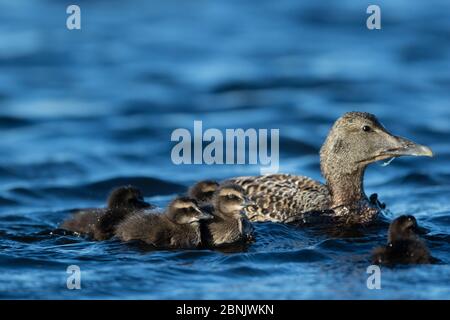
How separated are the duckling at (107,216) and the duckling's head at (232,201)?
1.30 meters

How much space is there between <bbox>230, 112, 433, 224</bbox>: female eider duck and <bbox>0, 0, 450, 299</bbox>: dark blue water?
38cm

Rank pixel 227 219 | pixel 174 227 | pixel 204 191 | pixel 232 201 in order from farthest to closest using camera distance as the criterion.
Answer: pixel 204 191
pixel 227 219
pixel 232 201
pixel 174 227

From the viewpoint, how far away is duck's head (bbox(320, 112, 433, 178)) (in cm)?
1427

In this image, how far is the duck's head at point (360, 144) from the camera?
14273mm

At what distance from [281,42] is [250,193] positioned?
1637 cm

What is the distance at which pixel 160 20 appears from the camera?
33.3 m

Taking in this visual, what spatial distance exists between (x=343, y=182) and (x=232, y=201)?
6.54 feet

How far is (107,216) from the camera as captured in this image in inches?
539

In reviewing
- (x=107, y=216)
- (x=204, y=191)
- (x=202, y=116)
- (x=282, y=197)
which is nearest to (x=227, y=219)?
(x=204, y=191)

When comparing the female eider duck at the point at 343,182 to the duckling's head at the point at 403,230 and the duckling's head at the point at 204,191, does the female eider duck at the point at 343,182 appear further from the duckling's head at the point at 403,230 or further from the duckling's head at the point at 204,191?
the duckling's head at the point at 403,230

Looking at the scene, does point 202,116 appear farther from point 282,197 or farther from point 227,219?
point 227,219

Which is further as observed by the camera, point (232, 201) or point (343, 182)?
point (343, 182)

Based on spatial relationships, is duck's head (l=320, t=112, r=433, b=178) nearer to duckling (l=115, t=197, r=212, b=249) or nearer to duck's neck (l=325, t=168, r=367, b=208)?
duck's neck (l=325, t=168, r=367, b=208)
